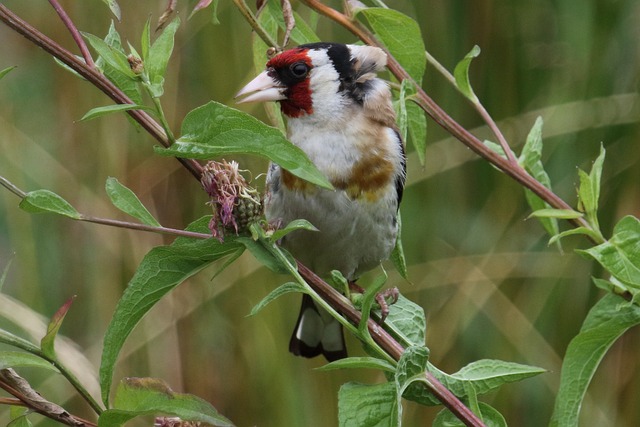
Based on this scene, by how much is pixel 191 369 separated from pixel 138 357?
6.1 inches

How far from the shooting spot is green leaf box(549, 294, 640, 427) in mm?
1186

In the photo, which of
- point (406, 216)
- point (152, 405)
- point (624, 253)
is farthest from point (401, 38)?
point (406, 216)

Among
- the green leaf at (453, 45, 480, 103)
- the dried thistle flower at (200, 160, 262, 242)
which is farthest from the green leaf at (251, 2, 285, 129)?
the dried thistle flower at (200, 160, 262, 242)

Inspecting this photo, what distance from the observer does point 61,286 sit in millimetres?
2691

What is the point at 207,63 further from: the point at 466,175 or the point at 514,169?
the point at 514,169

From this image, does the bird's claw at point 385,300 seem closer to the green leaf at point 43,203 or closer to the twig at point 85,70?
the twig at point 85,70

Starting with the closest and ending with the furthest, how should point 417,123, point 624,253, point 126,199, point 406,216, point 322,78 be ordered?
point 126,199, point 624,253, point 417,123, point 322,78, point 406,216

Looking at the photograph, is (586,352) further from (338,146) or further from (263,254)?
(338,146)

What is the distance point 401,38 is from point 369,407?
0.60m

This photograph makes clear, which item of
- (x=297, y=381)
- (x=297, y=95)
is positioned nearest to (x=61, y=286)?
(x=297, y=381)

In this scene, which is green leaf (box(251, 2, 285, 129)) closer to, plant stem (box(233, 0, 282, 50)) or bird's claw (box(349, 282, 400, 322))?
plant stem (box(233, 0, 282, 50))

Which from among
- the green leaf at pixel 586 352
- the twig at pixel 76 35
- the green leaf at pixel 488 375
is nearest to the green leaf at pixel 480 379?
the green leaf at pixel 488 375

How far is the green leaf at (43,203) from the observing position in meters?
0.93

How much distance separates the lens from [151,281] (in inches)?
39.8
